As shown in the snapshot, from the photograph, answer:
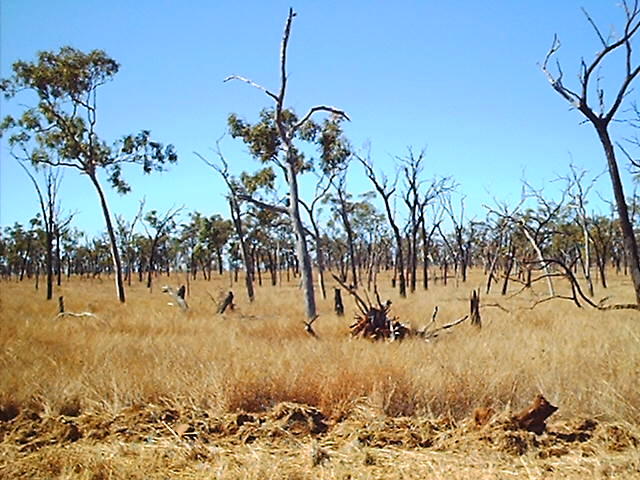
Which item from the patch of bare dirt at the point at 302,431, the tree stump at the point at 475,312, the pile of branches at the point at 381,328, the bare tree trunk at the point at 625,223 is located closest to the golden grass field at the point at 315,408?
the patch of bare dirt at the point at 302,431

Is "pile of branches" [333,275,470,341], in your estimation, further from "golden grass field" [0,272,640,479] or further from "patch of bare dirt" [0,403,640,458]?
"patch of bare dirt" [0,403,640,458]

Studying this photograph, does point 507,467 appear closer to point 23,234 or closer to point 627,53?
point 627,53

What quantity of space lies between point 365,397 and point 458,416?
0.96 metres

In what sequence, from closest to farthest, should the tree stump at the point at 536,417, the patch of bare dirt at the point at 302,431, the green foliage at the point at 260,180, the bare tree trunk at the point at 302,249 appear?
the patch of bare dirt at the point at 302,431 < the tree stump at the point at 536,417 < the bare tree trunk at the point at 302,249 < the green foliage at the point at 260,180

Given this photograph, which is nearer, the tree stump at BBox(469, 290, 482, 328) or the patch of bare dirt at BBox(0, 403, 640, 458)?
the patch of bare dirt at BBox(0, 403, 640, 458)

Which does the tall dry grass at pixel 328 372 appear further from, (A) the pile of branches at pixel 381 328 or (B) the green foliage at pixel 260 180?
(B) the green foliage at pixel 260 180

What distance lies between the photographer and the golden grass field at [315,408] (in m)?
4.11

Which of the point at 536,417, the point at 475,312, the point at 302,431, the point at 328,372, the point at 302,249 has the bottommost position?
the point at 302,431

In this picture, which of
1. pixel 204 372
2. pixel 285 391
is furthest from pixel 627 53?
pixel 204 372

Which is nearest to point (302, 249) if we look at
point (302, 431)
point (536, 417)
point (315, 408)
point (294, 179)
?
point (294, 179)

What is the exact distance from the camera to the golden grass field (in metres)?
4.11

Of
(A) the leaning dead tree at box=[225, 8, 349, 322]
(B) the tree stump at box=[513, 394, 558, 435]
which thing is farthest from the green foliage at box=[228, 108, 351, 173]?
(B) the tree stump at box=[513, 394, 558, 435]

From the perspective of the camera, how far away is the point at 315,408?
530 centimetres

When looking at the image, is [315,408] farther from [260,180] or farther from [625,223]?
[260,180]
